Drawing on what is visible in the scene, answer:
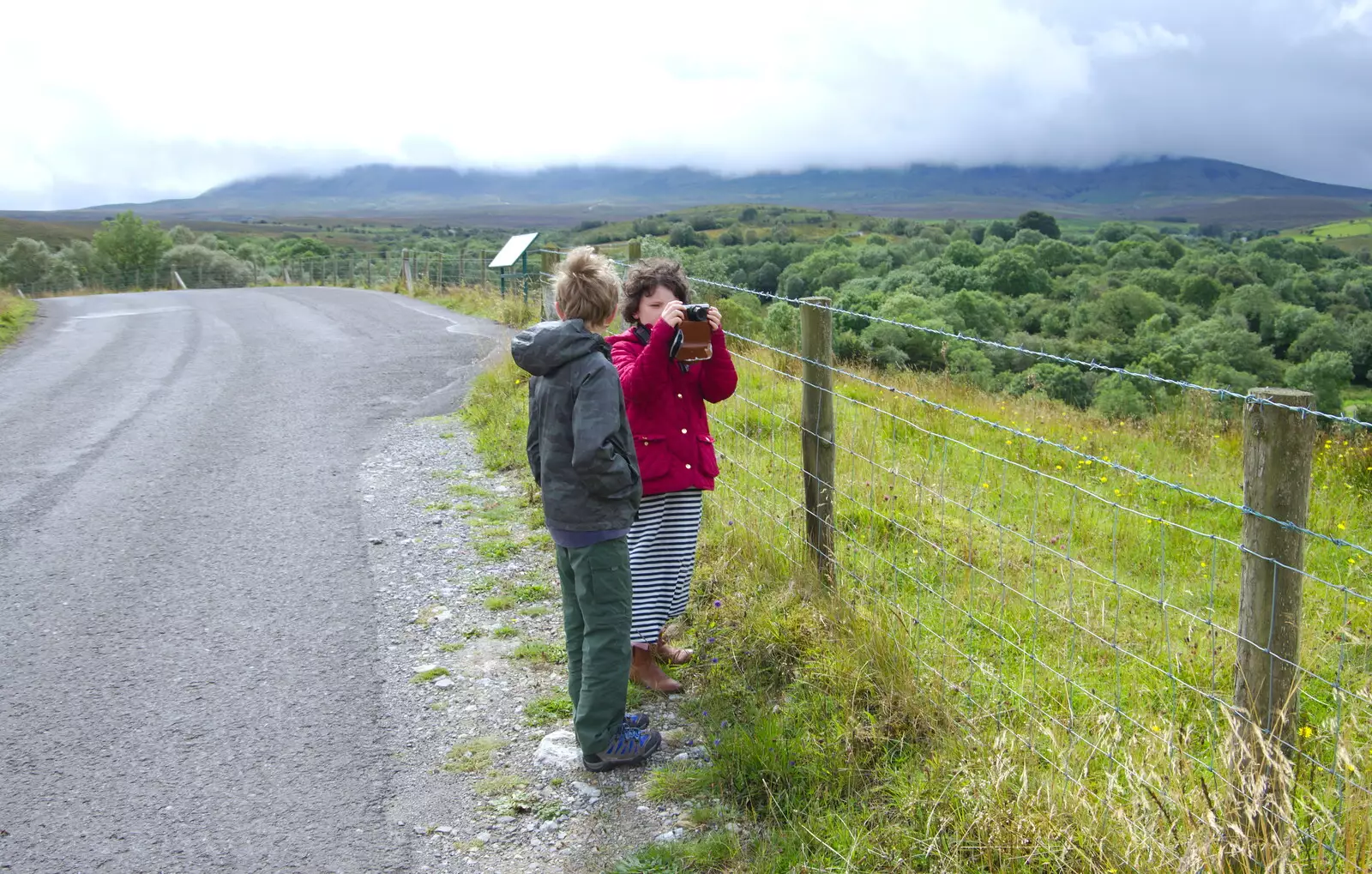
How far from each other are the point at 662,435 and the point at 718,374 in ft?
1.14

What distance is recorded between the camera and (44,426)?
9.77m

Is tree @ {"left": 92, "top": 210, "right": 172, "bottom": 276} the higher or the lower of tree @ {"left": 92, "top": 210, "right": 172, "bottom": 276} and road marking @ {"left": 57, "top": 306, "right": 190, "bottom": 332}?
the higher

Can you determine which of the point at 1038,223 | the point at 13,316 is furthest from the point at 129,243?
the point at 1038,223

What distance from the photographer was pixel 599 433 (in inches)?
140

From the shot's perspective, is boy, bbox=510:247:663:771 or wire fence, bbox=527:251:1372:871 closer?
wire fence, bbox=527:251:1372:871

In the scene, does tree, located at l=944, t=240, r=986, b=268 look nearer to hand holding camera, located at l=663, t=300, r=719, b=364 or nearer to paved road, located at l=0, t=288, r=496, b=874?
paved road, located at l=0, t=288, r=496, b=874

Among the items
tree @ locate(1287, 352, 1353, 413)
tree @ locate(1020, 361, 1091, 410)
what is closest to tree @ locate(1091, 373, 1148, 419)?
tree @ locate(1020, 361, 1091, 410)

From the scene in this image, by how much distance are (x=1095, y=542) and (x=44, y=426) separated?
9.63 metres

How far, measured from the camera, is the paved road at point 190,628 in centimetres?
354

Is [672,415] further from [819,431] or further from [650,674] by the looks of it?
[650,674]

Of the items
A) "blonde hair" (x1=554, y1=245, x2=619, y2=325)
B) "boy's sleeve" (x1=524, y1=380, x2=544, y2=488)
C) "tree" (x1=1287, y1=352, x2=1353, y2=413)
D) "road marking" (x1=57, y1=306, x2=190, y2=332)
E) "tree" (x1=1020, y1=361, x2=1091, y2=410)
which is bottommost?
"tree" (x1=1287, y1=352, x2=1353, y2=413)

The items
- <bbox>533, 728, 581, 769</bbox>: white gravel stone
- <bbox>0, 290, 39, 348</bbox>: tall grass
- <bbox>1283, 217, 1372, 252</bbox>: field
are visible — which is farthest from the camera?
<bbox>1283, 217, 1372, 252</bbox>: field

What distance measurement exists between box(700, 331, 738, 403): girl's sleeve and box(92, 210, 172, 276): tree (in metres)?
71.2

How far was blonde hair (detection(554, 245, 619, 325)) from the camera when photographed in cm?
365
